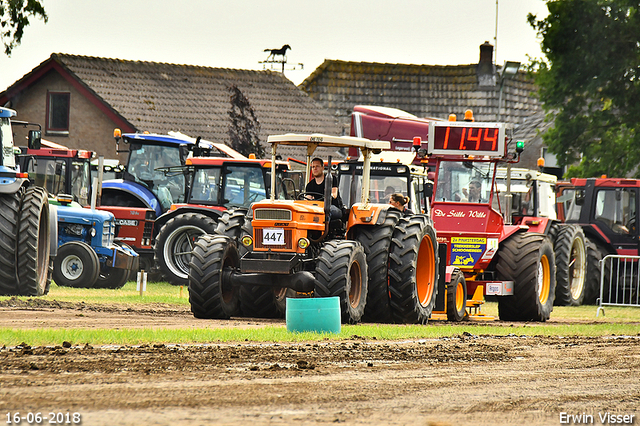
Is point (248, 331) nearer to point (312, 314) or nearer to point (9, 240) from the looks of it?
point (312, 314)

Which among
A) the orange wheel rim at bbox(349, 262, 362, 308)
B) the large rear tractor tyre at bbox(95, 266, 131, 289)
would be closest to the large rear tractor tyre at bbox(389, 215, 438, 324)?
the orange wheel rim at bbox(349, 262, 362, 308)

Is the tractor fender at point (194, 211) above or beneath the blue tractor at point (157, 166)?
beneath

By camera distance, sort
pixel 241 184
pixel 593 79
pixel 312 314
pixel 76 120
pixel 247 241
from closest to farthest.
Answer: pixel 312 314 < pixel 247 241 < pixel 241 184 < pixel 593 79 < pixel 76 120

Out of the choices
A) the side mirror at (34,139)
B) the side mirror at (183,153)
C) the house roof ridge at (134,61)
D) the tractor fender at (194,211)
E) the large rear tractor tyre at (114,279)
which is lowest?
the large rear tractor tyre at (114,279)

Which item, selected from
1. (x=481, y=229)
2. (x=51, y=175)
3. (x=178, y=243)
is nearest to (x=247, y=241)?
(x=481, y=229)

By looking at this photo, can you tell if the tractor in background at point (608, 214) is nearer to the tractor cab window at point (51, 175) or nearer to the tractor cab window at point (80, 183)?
the tractor cab window at point (80, 183)

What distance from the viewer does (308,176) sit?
14578mm

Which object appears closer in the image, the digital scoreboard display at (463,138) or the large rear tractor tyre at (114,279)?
the digital scoreboard display at (463,138)

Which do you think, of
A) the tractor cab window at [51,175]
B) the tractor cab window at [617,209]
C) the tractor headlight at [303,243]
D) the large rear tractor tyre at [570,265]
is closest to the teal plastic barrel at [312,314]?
the tractor headlight at [303,243]

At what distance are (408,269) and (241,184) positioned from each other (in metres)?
9.39

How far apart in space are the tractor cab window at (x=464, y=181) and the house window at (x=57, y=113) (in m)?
24.5

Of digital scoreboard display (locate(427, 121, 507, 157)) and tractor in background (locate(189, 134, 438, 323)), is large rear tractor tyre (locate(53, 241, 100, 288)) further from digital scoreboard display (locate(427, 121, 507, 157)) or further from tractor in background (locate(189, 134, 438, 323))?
digital scoreboard display (locate(427, 121, 507, 157))

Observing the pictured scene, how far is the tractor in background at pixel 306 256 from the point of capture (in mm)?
12680

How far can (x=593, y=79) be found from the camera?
103 ft
